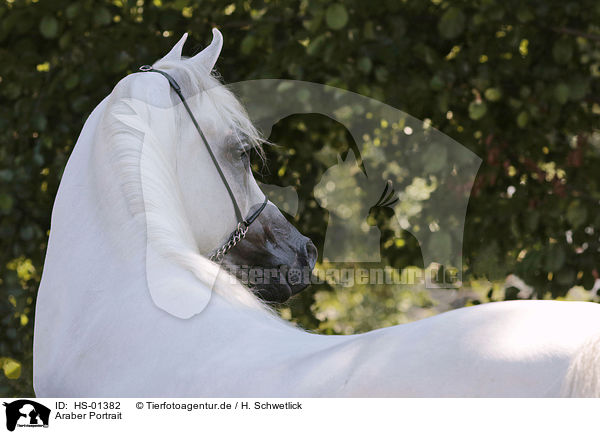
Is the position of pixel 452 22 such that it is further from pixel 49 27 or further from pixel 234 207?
pixel 49 27

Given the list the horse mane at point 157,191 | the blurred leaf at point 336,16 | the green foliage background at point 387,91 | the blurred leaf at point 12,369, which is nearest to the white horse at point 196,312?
the horse mane at point 157,191

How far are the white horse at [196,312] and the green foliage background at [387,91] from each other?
82 cm

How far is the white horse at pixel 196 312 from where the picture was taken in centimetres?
59

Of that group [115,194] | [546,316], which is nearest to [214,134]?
[115,194]

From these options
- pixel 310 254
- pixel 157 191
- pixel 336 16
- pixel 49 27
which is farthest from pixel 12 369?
pixel 336 16

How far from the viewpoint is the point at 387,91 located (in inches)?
74.7

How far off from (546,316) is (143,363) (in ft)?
1.61

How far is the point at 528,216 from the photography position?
1.88 meters
